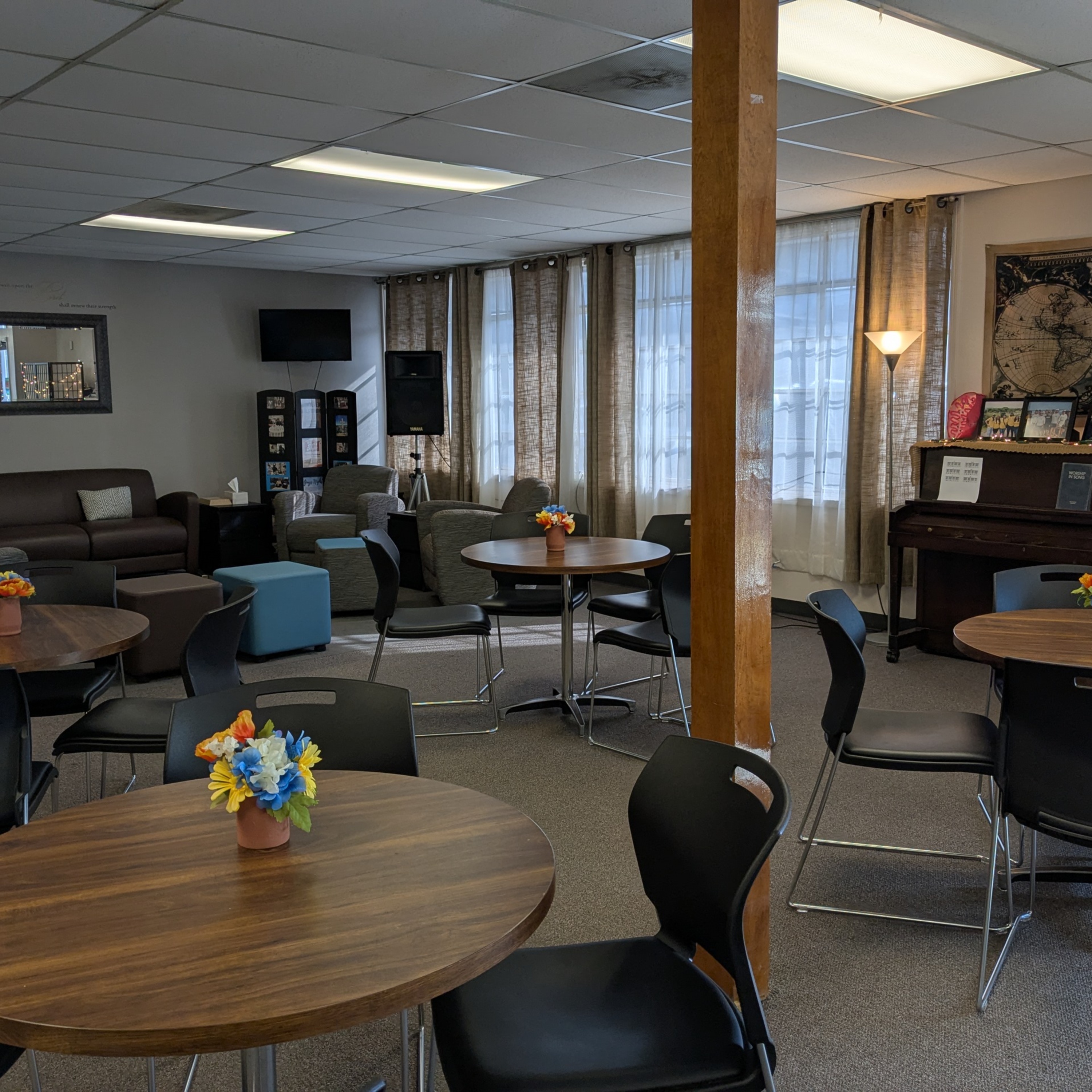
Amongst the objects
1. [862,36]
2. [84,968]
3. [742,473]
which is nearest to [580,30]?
[862,36]

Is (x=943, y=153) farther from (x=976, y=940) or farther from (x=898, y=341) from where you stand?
(x=976, y=940)

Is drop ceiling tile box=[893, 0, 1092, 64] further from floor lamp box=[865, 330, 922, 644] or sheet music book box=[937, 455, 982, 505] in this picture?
sheet music book box=[937, 455, 982, 505]

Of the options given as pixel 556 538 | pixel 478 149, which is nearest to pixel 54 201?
pixel 478 149

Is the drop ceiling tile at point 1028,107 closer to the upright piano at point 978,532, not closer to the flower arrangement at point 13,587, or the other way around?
the upright piano at point 978,532

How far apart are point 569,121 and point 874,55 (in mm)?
1261

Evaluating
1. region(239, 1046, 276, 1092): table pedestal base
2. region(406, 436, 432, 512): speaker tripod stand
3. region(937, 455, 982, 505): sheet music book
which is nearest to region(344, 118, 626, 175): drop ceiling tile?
region(937, 455, 982, 505): sheet music book

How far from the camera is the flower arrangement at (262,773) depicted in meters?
1.77

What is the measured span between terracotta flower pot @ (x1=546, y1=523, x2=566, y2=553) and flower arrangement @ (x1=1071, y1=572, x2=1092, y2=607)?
2.32 m

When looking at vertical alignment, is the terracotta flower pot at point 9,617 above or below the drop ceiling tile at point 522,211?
below

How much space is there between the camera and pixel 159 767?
185 inches

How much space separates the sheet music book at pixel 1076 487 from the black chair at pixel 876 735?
8.65ft

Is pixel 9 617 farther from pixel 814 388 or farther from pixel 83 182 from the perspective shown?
pixel 814 388

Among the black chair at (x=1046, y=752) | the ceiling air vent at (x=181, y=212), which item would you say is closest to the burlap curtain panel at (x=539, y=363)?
the ceiling air vent at (x=181, y=212)

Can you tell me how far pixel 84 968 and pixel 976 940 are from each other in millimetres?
2616
